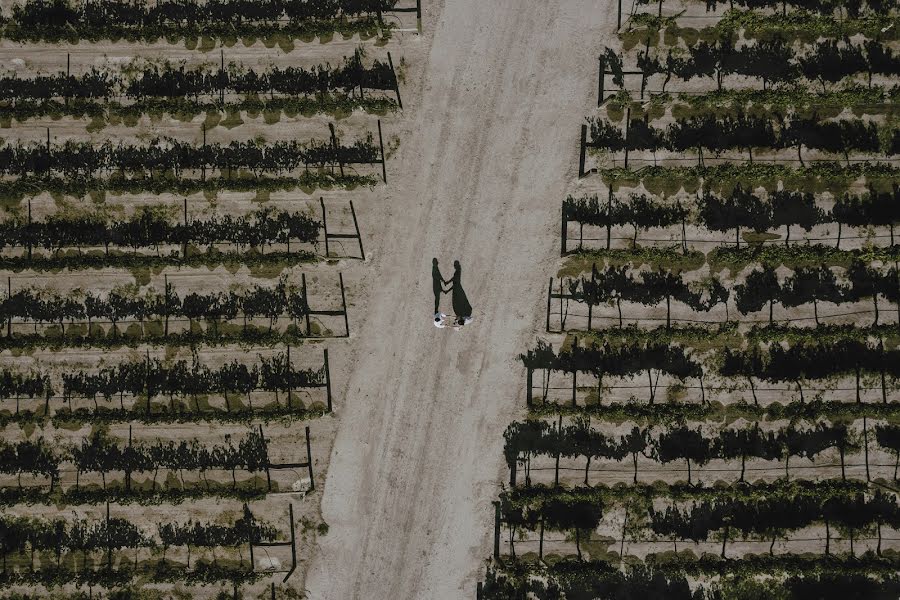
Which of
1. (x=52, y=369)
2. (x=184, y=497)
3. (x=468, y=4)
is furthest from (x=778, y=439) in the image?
(x=52, y=369)

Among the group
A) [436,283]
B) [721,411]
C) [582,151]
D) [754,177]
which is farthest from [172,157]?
[721,411]

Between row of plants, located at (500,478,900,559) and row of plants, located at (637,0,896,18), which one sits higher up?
row of plants, located at (637,0,896,18)

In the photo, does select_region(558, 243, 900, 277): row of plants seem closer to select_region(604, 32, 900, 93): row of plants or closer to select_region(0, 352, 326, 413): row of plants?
select_region(604, 32, 900, 93): row of plants

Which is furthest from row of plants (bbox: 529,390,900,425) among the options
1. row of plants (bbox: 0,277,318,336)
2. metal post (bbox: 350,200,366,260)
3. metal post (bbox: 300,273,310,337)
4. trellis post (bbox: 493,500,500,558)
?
row of plants (bbox: 0,277,318,336)

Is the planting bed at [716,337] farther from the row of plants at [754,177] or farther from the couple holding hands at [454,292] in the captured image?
the couple holding hands at [454,292]

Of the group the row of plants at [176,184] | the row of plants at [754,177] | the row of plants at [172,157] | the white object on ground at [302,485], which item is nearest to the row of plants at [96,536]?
the white object on ground at [302,485]

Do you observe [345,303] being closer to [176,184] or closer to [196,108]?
[176,184]
